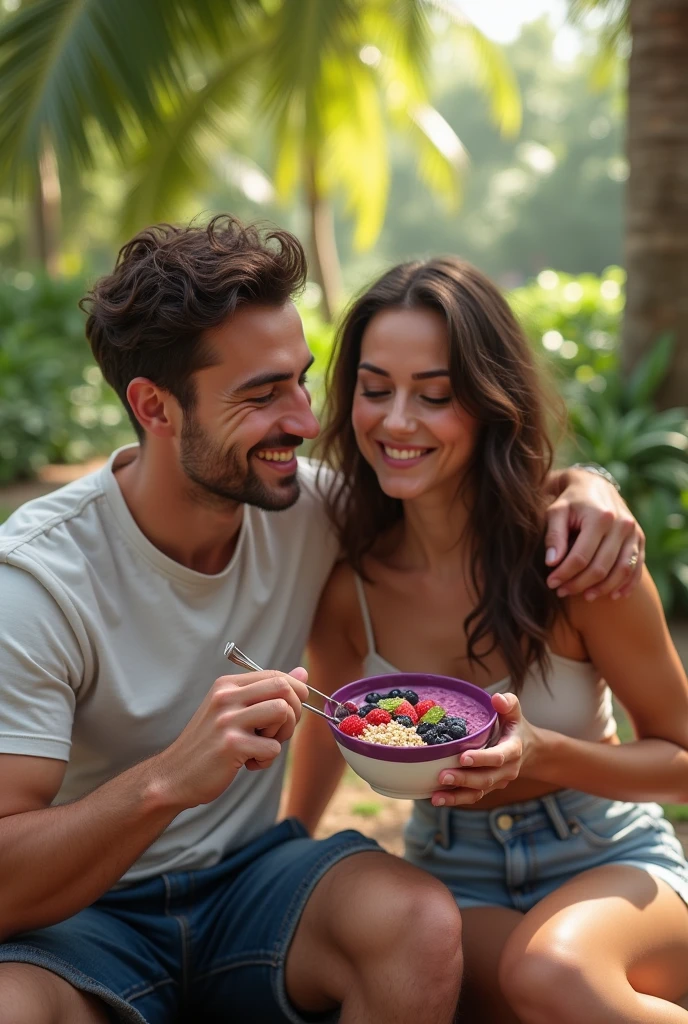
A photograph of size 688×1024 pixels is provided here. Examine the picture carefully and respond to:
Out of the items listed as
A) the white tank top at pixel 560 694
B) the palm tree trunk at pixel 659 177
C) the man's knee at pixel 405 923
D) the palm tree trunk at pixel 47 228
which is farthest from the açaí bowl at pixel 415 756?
the palm tree trunk at pixel 47 228

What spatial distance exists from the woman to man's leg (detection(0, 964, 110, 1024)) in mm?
863

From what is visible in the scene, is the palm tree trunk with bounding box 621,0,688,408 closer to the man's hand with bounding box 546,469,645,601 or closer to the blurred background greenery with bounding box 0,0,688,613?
the blurred background greenery with bounding box 0,0,688,613

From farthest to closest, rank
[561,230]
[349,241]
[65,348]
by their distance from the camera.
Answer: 1. [349,241]
2. [561,230]
3. [65,348]

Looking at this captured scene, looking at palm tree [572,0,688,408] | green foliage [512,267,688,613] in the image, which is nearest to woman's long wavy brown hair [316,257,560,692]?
green foliage [512,267,688,613]

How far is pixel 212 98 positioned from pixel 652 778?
38.9 ft

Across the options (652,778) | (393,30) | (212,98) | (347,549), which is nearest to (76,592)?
(347,549)

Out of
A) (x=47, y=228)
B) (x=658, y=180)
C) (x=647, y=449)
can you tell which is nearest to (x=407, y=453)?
(x=647, y=449)

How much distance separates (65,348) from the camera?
10.7 meters

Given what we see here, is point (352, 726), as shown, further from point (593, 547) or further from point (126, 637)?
point (593, 547)

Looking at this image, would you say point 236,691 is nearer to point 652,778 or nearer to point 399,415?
point 399,415

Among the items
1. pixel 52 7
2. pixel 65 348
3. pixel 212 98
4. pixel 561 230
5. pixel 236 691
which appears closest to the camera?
pixel 236 691

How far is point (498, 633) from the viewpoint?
2.62 meters

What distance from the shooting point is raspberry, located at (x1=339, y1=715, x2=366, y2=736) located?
2.13 metres

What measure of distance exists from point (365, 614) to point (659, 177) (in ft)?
14.3
